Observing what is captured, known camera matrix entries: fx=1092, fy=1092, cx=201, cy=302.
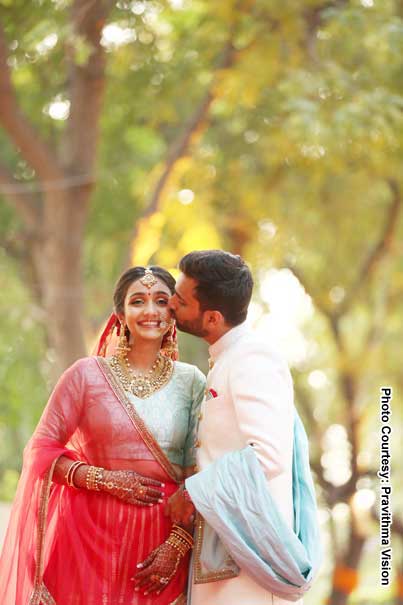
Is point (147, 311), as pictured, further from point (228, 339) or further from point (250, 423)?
point (250, 423)

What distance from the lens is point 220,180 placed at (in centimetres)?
1179

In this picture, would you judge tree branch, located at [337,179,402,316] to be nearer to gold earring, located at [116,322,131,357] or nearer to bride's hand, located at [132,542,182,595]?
gold earring, located at [116,322,131,357]

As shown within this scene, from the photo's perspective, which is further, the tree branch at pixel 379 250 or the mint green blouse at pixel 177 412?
the tree branch at pixel 379 250

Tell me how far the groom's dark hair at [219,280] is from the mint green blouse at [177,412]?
11.0 inches

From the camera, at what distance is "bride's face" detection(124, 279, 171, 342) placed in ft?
11.3

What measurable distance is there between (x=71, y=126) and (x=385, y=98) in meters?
2.45

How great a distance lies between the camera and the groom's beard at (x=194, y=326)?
339cm

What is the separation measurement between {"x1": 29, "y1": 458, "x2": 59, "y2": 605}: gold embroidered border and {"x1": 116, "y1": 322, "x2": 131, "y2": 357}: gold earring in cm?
41

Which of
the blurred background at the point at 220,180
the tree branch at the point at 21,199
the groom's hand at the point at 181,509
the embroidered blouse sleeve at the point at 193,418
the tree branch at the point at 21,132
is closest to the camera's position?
the groom's hand at the point at 181,509

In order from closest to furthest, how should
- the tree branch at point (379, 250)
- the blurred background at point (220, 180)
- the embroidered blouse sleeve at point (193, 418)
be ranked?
the embroidered blouse sleeve at point (193, 418), the blurred background at point (220, 180), the tree branch at point (379, 250)

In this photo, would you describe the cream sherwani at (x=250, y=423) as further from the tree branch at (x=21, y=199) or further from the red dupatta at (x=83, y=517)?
the tree branch at (x=21, y=199)

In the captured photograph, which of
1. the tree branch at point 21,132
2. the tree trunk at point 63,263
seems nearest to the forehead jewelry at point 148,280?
the tree branch at point 21,132

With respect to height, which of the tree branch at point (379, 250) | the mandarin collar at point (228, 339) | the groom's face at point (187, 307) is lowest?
the mandarin collar at point (228, 339)

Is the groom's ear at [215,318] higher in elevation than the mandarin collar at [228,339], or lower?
higher
